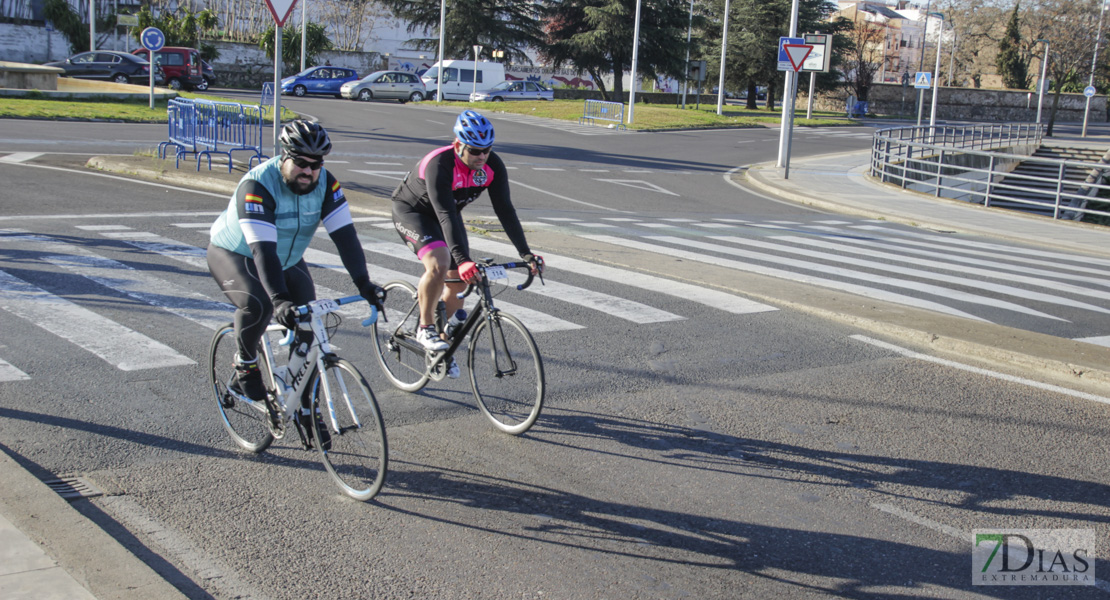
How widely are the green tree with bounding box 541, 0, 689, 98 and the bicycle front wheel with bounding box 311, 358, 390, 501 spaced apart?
58796mm

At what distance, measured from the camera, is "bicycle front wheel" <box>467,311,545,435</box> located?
556cm

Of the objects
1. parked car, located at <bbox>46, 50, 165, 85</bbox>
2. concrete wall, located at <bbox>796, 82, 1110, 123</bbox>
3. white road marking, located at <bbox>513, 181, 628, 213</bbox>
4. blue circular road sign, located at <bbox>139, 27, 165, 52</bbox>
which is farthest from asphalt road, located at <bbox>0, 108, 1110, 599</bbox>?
concrete wall, located at <bbox>796, 82, 1110, 123</bbox>

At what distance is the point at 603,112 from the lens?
4244 cm

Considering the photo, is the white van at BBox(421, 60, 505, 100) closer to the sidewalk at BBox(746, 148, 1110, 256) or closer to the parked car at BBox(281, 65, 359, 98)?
the parked car at BBox(281, 65, 359, 98)

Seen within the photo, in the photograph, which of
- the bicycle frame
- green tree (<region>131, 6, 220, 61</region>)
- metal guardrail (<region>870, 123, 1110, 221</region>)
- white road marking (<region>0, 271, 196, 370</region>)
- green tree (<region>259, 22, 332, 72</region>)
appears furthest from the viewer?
green tree (<region>259, 22, 332, 72</region>)

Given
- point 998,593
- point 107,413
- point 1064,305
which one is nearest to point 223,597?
point 107,413

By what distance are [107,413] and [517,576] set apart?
3088 mm

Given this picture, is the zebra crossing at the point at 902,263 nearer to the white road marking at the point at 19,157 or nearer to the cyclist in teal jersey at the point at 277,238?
the cyclist in teal jersey at the point at 277,238

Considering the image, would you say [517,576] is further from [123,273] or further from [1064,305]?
[1064,305]

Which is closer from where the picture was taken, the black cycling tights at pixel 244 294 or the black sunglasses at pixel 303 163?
the black sunglasses at pixel 303 163

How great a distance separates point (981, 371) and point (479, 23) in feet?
216

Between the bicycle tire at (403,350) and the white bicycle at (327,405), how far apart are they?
53.4 inches

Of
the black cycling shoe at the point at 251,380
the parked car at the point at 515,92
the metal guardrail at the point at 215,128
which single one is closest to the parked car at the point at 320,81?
the parked car at the point at 515,92

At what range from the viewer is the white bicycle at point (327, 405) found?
4.51 meters
